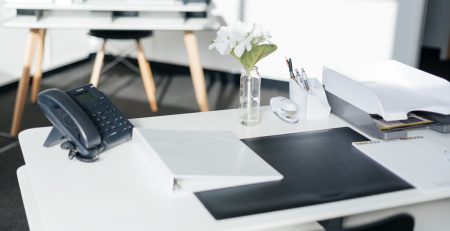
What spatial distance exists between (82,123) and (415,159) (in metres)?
0.82

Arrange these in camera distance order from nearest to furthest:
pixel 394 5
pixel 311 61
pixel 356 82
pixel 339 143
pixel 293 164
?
pixel 293 164, pixel 339 143, pixel 356 82, pixel 394 5, pixel 311 61

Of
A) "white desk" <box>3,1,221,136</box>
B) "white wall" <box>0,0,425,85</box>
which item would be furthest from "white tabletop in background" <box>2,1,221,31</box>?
"white wall" <box>0,0,425,85</box>

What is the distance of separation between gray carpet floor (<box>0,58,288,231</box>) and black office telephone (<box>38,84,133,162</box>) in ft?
4.98

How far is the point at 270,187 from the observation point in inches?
52.3

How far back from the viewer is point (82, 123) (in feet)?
4.89

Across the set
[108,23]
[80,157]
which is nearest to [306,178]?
[80,157]

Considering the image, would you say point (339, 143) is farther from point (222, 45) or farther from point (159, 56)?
point (159, 56)

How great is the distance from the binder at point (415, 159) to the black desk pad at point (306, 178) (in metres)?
0.02

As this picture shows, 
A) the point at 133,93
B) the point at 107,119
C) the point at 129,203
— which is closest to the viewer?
the point at 129,203

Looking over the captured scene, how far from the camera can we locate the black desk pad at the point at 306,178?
49.4 inches

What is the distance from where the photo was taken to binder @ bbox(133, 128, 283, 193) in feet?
4.29

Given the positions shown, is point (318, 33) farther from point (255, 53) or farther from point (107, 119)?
point (107, 119)

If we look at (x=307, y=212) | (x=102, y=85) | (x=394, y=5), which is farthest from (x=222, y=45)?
(x=102, y=85)

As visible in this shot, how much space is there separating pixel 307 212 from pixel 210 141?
0.40 metres
